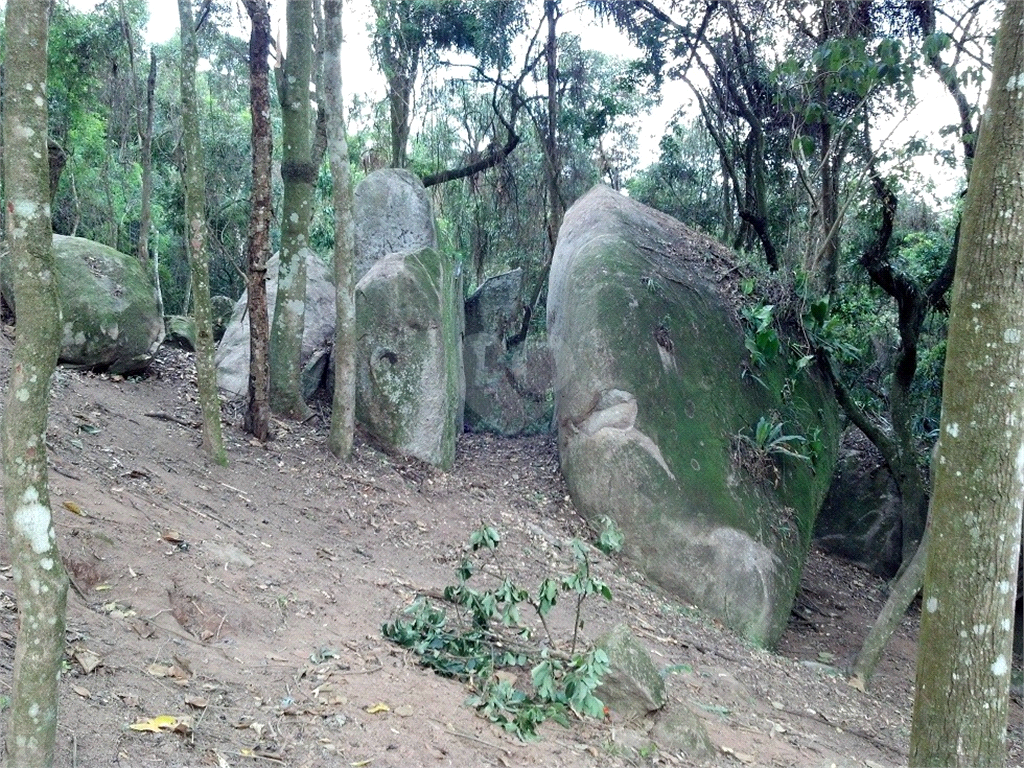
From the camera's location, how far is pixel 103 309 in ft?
28.0

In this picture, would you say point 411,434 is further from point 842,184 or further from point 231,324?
point 842,184

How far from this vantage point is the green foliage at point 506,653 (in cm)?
449

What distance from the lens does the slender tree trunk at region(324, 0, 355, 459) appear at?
823 cm

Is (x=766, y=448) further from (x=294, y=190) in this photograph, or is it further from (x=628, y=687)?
(x=294, y=190)

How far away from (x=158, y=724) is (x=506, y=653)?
2.24 m

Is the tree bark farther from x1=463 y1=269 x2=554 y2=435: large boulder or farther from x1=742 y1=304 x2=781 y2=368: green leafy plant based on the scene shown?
x1=742 y1=304 x2=781 y2=368: green leafy plant

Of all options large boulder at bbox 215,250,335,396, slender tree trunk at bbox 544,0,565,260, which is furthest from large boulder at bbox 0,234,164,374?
slender tree trunk at bbox 544,0,565,260

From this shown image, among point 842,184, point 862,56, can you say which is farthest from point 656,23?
point 862,56

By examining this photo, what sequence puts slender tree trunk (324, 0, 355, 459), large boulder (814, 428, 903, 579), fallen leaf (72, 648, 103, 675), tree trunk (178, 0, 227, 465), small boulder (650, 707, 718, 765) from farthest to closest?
large boulder (814, 428, 903, 579) < slender tree trunk (324, 0, 355, 459) < tree trunk (178, 0, 227, 465) < small boulder (650, 707, 718, 765) < fallen leaf (72, 648, 103, 675)

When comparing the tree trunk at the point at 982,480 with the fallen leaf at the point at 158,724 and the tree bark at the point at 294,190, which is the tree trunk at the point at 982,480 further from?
the tree bark at the point at 294,190

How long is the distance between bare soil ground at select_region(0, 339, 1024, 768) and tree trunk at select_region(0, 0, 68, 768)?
0.54 m

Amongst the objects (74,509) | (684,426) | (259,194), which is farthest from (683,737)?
(259,194)

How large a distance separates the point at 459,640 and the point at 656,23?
12631 mm

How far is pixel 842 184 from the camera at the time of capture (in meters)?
13.0
